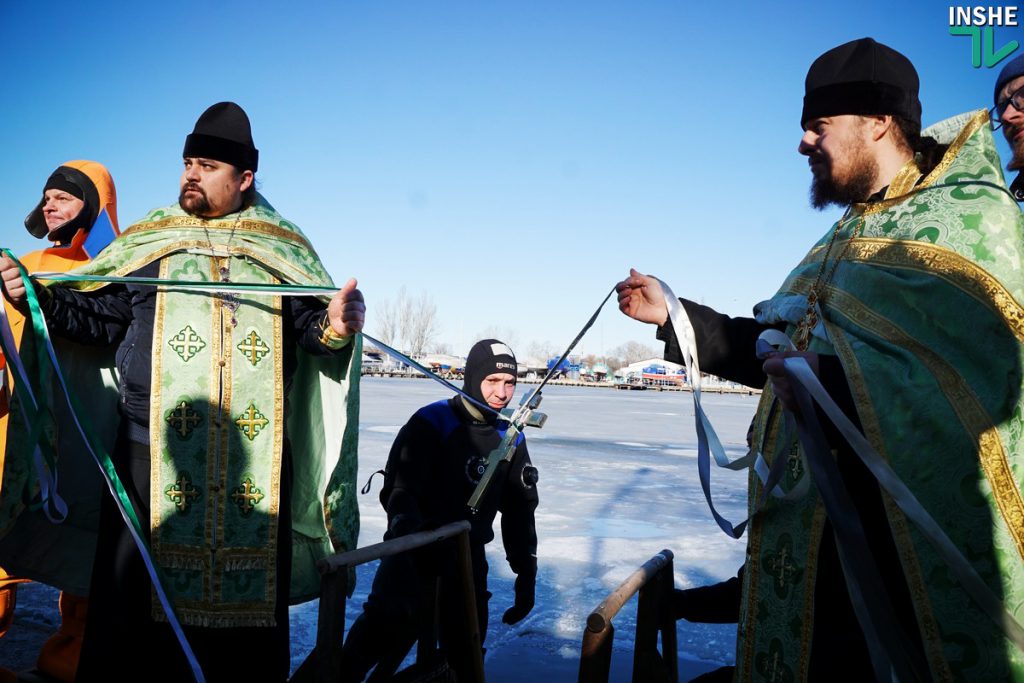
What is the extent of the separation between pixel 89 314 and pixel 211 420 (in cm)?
60

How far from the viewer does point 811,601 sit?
1919mm

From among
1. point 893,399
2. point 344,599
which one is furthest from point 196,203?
point 893,399

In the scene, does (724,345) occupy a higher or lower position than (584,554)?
higher

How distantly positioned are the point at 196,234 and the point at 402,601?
5.21 feet

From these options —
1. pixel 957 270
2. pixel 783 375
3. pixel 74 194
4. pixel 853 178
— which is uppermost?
pixel 74 194

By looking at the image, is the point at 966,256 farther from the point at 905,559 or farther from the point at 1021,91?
the point at 1021,91

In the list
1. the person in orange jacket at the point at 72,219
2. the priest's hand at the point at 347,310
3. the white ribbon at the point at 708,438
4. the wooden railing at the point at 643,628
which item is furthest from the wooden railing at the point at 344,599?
the person in orange jacket at the point at 72,219

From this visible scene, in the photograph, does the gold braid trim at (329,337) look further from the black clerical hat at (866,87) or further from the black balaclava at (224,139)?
the black clerical hat at (866,87)

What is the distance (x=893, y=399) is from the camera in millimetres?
1809

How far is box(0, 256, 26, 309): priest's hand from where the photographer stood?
2.52 meters

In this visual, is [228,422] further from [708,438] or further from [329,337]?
[708,438]

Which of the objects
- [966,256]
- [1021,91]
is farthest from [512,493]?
[1021,91]

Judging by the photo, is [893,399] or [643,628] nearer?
[893,399]

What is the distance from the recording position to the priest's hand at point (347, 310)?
2637 millimetres
